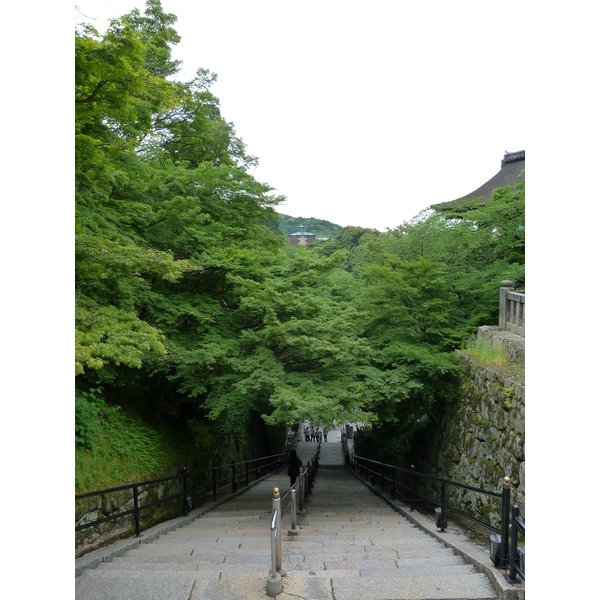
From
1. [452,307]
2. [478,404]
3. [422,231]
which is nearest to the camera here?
[478,404]

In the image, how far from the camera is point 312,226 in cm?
8288

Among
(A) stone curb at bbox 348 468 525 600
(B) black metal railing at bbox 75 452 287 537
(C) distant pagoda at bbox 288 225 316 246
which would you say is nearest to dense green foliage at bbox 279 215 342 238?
(C) distant pagoda at bbox 288 225 316 246

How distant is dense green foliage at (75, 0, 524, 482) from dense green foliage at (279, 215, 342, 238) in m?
66.0

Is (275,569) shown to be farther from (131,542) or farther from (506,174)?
(506,174)

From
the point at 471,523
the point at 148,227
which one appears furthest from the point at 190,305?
the point at 471,523

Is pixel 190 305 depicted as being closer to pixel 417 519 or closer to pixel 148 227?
pixel 148 227

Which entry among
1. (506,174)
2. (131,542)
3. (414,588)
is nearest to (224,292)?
(131,542)

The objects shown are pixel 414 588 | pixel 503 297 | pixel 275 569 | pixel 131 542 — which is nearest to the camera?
pixel 414 588

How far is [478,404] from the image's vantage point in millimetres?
9812

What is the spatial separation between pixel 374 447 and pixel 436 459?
492 cm

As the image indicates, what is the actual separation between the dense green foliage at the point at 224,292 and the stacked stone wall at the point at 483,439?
26.0 inches

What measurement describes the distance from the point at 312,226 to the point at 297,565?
7991 centimetres

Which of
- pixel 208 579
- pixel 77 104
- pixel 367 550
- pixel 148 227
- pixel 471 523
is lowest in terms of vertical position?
pixel 471 523

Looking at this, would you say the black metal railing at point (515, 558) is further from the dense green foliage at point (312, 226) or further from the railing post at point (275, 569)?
the dense green foliage at point (312, 226)
